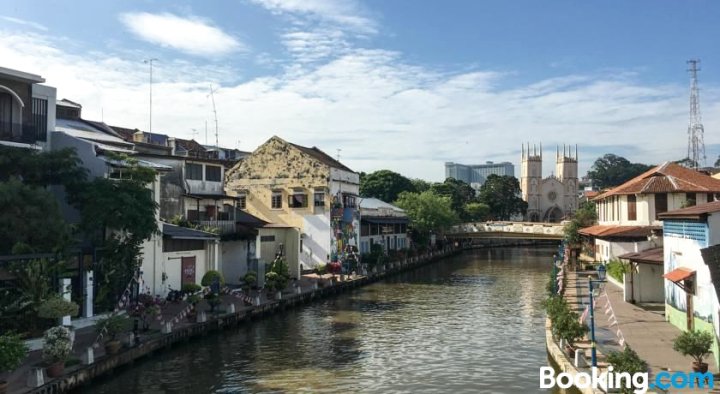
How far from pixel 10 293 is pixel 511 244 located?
102m

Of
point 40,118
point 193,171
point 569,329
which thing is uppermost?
point 40,118

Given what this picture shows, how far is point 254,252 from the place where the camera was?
46219 millimetres

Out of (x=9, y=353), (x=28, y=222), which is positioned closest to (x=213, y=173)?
(x=28, y=222)

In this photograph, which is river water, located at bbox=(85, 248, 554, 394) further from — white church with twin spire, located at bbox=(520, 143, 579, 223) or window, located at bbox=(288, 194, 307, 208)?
white church with twin spire, located at bbox=(520, 143, 579, 223)

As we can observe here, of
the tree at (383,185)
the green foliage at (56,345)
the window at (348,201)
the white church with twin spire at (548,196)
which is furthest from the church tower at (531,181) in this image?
the green foliage at (56,345)

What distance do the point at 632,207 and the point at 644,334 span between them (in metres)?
25.3

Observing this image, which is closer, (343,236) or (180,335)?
(180,335)

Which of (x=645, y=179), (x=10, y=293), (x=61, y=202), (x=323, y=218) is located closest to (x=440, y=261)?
(x=323, y=218)

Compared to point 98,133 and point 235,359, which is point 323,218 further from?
point 235,359

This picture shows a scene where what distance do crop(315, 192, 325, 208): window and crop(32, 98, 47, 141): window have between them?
28855mm

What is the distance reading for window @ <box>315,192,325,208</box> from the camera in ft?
188

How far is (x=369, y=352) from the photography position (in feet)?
88.7

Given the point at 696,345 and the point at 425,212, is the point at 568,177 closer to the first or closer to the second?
the point at 425,212

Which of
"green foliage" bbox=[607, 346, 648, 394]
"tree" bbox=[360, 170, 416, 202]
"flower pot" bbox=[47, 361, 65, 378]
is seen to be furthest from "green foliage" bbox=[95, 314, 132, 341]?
"tree" bbox=[360, 170, 416, 202]
